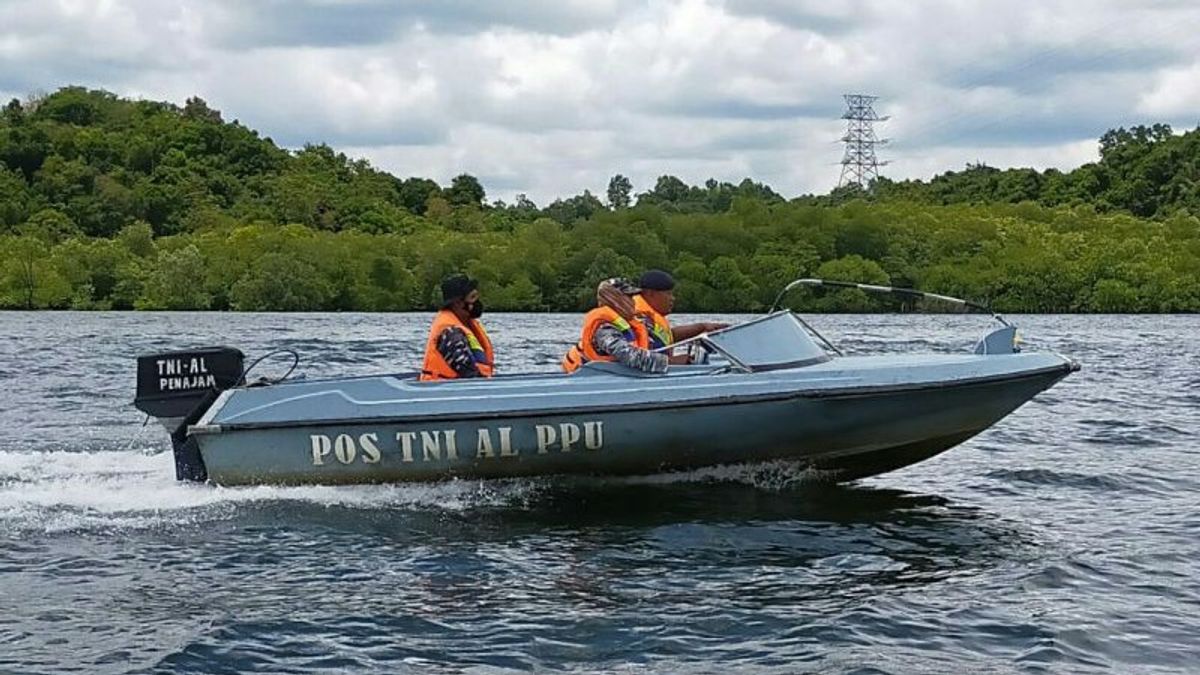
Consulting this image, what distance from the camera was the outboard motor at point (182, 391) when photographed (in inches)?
418

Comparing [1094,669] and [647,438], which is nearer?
[1094,669]

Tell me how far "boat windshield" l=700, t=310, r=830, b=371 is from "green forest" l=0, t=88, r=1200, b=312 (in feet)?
187

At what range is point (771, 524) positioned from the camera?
10000mm

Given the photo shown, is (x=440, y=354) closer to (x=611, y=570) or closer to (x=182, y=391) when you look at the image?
(x=182, y=391)

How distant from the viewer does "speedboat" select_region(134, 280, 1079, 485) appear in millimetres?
10180

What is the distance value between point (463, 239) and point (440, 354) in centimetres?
6796

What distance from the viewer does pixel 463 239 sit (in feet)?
257

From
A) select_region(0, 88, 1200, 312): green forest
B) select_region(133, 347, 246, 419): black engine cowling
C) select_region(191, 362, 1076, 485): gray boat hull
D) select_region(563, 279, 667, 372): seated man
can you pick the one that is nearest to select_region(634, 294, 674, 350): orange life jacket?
select_region(563, 279, 667, 372): seated man

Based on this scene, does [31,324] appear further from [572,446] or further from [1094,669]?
[1094,669]

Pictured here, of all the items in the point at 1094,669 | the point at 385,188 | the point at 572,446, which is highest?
the point at 385,188

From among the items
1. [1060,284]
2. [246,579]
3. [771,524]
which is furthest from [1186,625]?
[1060,284]

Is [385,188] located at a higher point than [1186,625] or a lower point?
higher

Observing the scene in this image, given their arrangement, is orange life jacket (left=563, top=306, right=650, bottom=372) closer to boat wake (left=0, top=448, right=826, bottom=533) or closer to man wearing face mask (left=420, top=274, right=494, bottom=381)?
man wearing face mask (left=420, top=274, right=494, bottom=381)

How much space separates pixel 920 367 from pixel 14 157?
285 ft
